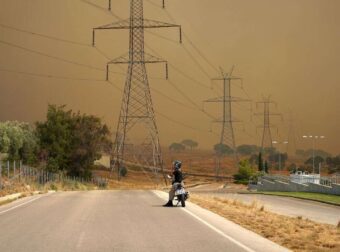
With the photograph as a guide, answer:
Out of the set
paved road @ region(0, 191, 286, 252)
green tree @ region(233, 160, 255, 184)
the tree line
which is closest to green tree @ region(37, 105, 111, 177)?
the tree line

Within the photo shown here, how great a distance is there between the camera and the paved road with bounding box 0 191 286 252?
1507 centimetres

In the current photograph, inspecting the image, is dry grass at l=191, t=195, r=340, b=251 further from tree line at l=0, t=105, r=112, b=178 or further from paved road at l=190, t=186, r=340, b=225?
tree line at l=0, t=105, r=112, b=178

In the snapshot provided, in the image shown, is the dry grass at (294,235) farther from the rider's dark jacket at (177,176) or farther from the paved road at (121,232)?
the rider's dark jacket at (177,176)

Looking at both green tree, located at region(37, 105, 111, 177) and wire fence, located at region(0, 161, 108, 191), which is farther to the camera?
green tree, located at region(37, 105, 111, 177)

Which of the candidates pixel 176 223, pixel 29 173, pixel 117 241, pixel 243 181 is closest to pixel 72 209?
pixel 176 223

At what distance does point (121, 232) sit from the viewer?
1828cm

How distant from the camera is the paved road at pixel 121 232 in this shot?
593 inches

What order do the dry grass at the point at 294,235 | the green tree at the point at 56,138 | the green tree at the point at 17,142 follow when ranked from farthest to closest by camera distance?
1. the green tree at the point at 56,138
2. the green tree at the point at 17,142
3. the dry grass at the point at 294,235

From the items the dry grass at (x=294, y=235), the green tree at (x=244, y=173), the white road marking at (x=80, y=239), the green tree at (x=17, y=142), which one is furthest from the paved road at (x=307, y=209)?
the green tree at (x=244, y=173)

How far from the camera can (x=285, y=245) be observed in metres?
16.2

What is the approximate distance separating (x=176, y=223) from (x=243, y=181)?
10899 centimetres

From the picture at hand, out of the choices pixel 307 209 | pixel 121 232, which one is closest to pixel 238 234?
pixel 121 232

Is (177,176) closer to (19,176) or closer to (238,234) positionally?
(238,234)

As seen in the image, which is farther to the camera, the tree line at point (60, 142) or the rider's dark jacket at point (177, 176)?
the tree line at point (60, 142)
